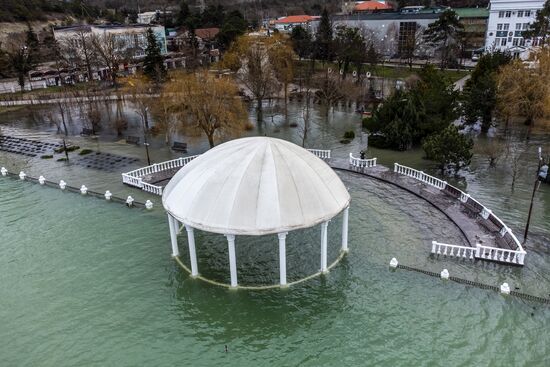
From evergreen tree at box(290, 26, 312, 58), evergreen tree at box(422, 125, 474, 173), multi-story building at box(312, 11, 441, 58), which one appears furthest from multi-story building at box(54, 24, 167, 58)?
evergreen tree at box(422, 125, 474, 173)

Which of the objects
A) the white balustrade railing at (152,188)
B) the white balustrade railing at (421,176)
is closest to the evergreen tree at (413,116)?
the white balustrade railing at (421,176)

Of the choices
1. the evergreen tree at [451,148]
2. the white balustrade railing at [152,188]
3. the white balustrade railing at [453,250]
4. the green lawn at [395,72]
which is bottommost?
the white balustrade railing at [453,250]

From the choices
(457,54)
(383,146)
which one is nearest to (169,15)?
(457,54)

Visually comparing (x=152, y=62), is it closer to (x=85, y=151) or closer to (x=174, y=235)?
(x=85, y=151)

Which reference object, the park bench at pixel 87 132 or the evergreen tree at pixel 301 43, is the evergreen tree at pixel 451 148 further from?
the evergreen tree at pixel 301 43

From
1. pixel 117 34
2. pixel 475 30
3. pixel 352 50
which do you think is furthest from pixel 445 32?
pixel 117 34

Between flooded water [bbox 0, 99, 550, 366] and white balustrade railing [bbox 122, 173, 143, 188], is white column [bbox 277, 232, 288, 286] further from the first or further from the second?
white balustrade railing [bbox 122, 173, 143, 188]
